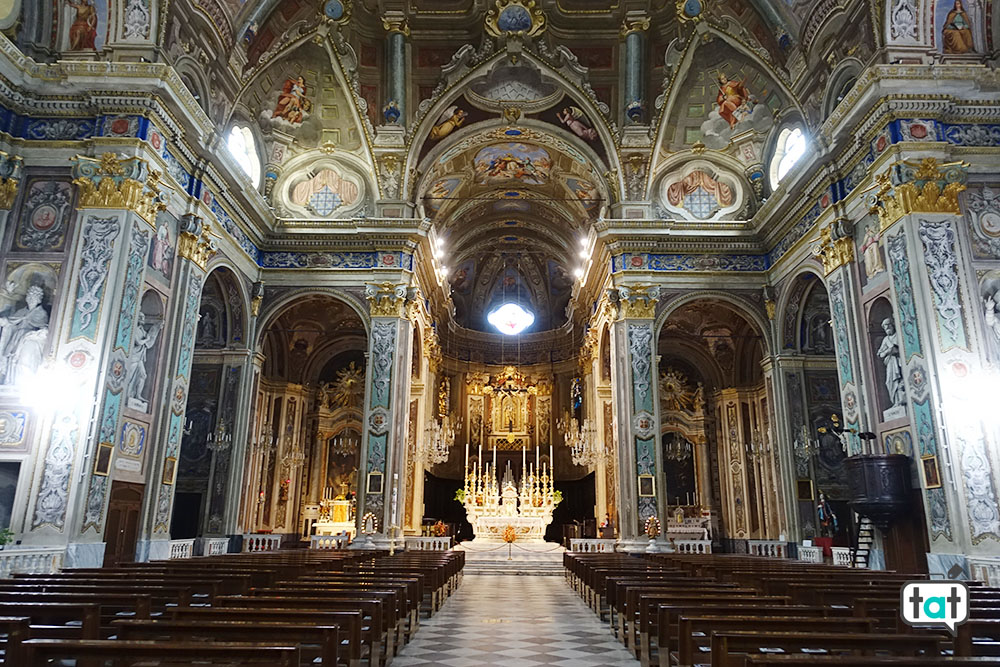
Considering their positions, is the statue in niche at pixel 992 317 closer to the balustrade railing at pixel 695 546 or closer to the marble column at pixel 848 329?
the marble column at pixel 848 329

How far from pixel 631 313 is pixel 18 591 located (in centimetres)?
1514

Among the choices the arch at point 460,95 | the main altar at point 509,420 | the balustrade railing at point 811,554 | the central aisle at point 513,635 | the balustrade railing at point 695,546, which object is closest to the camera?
the central aisle at point 513,635

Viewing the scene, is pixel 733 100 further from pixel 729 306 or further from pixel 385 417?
pixel 385 417

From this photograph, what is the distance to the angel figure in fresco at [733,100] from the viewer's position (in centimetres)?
1788

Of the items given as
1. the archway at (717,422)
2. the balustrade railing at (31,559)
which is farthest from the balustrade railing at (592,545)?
the balustrade railing at (31,559)

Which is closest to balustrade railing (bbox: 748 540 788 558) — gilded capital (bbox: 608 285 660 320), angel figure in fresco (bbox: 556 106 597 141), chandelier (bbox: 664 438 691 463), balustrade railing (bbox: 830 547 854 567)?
balustrade railing (bbox: 830 547 854 567)

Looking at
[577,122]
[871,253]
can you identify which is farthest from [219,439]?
[871,253]

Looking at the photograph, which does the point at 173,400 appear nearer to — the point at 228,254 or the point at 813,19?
the point at 228,254

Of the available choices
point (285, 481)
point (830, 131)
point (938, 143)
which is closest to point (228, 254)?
point (285, 481)

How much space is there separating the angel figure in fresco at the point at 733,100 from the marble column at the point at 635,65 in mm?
2003

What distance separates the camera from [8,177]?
38.2ft

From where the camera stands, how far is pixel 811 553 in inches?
609

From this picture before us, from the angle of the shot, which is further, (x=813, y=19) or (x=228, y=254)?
(x=228, y=254)

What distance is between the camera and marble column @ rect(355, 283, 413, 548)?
16.9 m
